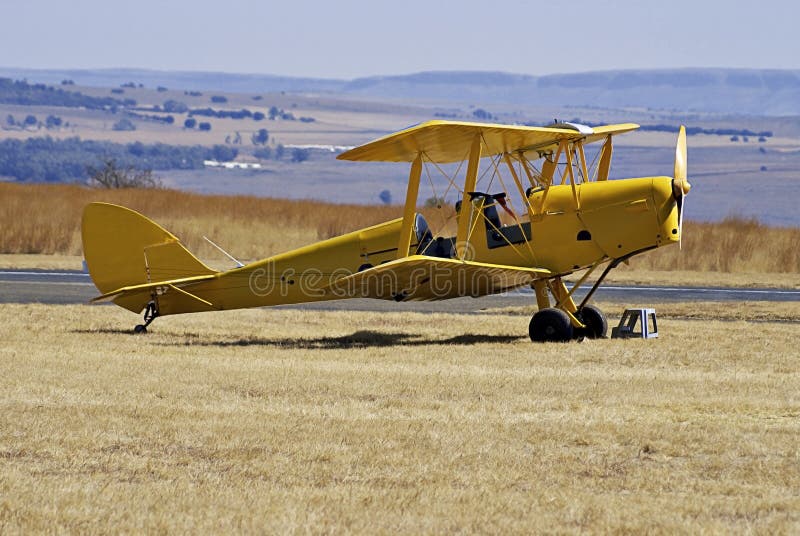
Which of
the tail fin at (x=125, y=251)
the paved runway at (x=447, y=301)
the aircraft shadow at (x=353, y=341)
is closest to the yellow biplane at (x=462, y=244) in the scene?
the tail fin at (x=125, y=251)

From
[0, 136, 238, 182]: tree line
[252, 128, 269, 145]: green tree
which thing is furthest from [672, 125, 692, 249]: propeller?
[252, 128, 269, 145]: green tree

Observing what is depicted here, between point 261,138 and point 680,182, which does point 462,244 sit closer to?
point 680,182

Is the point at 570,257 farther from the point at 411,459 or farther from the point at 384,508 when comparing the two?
the point at 384,508

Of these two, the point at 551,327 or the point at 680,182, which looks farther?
the point at 551,327

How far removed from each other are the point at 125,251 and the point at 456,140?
4437 mm

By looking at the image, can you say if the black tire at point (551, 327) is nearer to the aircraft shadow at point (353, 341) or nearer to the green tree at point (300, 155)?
the aircraft shadow at point (353, 341)

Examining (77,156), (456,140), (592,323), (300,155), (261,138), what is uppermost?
(261,138)

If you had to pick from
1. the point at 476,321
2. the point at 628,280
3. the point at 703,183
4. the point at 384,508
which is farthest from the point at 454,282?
the point at 703,183

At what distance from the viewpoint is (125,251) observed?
15172 mm

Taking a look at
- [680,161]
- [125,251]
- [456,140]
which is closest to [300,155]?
[125,251]

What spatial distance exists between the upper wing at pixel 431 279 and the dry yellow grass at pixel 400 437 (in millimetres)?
708

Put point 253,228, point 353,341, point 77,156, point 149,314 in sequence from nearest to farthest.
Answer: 1. point 353,341
2. point 149,314
3. point 253,228
4. point 77,156

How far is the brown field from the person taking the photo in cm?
2775

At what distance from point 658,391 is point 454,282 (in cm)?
404
